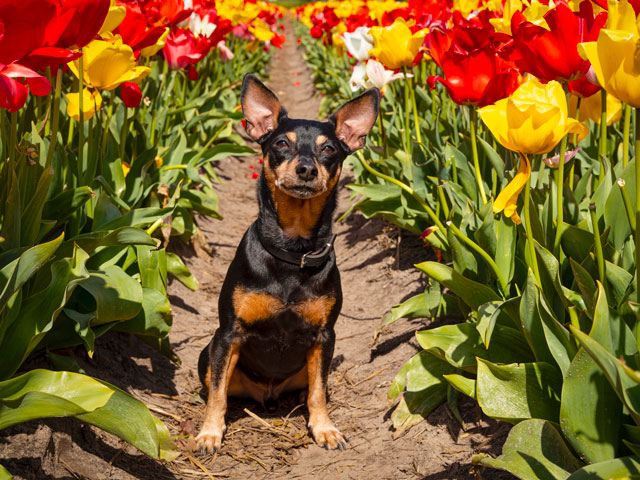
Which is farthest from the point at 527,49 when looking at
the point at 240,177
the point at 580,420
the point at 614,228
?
the point at 240,177


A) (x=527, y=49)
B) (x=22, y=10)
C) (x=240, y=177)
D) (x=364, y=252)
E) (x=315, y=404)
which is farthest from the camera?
(x=240, y=177)

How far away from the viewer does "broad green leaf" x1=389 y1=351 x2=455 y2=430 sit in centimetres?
325

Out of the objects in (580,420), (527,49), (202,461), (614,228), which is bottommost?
(202,461)

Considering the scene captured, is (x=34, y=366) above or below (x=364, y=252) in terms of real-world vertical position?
above

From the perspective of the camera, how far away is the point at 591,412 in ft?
7.08

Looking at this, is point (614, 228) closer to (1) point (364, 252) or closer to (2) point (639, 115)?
(2) point (639, 115)

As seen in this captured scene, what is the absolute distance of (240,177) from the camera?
8.98 meters

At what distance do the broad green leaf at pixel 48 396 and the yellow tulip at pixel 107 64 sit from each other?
56.4 inches

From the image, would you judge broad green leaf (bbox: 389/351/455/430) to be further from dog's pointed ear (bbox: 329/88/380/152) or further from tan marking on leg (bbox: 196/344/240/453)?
dog's pointed ear (bbox: 329/88/380/152)

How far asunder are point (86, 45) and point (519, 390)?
196 centimetres

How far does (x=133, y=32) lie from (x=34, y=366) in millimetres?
1550

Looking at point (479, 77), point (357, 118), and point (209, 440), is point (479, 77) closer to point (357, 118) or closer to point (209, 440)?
point (357, 118)

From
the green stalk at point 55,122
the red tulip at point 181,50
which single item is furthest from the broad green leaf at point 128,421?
the red tulip at point 181,50

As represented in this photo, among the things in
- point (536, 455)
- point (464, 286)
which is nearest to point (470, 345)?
point (464, 286)
